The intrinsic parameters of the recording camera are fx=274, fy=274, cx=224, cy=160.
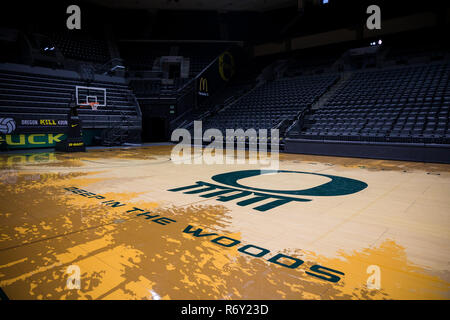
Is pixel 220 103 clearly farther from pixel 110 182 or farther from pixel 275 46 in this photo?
pixel 110 182

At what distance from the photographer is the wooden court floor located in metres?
1.85

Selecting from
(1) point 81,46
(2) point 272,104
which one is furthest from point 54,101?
(2) point 272,104

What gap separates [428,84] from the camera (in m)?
10.9

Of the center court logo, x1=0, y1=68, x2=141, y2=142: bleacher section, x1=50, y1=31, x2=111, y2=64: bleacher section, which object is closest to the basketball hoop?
x1=0, y1=68, x2=141, y2=142: bleacher section

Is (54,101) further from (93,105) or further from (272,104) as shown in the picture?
(272,104)

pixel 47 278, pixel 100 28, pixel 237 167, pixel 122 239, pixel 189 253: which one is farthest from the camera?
pixel 100 28

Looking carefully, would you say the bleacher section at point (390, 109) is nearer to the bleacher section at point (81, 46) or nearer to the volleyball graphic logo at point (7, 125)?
the volleyball graphic logo at point (7, 125)

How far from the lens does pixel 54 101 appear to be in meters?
12.5

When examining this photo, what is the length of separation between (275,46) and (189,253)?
18612mm

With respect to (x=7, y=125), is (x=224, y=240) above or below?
below

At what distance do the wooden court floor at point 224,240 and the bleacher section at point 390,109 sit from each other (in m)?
Result: 4.24

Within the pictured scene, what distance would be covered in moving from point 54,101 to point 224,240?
1310 cm

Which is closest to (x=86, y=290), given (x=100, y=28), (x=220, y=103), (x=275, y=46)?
(x=220, y=103)

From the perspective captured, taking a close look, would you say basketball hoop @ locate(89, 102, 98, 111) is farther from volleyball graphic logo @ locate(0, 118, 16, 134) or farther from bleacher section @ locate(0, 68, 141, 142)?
volleyball graphic logo @ locate(0, 118, 16, 134)
